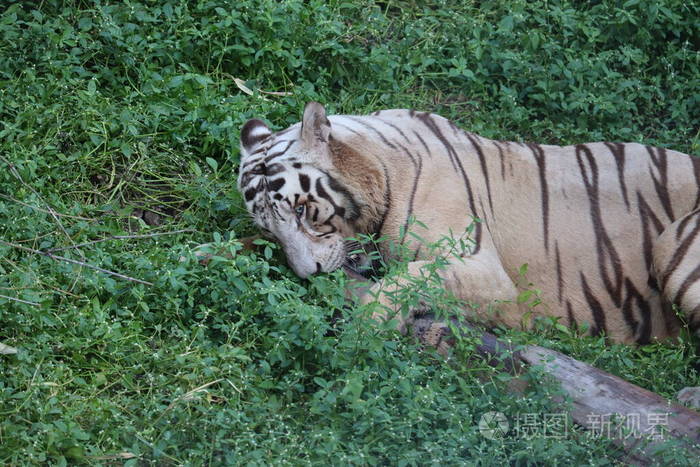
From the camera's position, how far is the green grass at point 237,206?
9.50 ft

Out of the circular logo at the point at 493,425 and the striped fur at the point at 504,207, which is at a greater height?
the striped fur at the point at 504,207

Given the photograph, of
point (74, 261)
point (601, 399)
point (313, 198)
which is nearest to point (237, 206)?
point (313, 198)

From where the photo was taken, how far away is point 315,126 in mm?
3715

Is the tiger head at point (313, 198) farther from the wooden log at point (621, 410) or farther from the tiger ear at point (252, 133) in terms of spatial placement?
the wooden log at point (621, 410)

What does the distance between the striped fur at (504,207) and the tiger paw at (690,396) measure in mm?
354

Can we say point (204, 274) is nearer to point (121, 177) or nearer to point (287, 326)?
point (287, 326)

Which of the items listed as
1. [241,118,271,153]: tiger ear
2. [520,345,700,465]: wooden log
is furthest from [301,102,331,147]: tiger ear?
[520,345,700,465]: wooden log

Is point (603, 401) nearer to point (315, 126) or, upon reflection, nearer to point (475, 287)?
point (475, 287)

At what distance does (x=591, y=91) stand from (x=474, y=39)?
663 mm

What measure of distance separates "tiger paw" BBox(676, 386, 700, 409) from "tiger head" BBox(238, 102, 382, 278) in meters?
1.29

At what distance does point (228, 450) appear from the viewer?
282 centimetres

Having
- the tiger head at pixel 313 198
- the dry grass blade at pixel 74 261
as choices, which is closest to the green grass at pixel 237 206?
the dry grass blade at pixel 74 261

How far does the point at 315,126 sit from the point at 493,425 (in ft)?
4.45

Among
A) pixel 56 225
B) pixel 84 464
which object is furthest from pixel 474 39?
pixel 84 464
